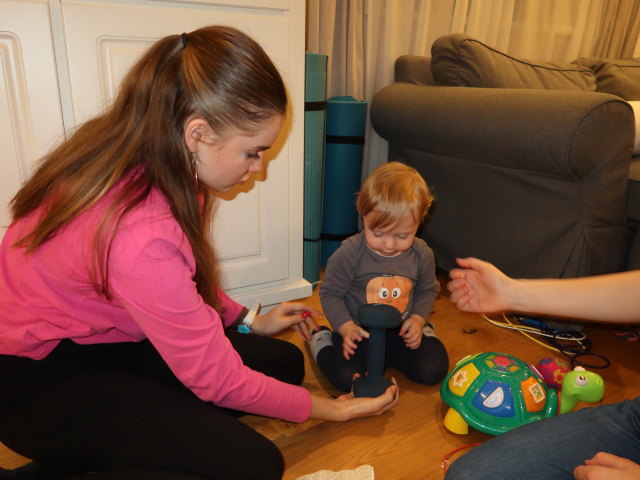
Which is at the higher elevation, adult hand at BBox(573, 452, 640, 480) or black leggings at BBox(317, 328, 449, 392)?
adult hand at BBox(573, 452, 640, 480)

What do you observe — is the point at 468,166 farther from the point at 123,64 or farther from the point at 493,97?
the point at 123,64

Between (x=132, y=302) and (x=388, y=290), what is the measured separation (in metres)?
0.75

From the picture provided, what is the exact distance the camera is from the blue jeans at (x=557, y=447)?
0.74 m

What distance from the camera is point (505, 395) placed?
1046 mm

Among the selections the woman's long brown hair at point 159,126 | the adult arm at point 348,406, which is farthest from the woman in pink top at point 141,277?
the adult arm at point 348,406

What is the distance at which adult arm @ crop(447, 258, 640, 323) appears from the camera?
0.79m

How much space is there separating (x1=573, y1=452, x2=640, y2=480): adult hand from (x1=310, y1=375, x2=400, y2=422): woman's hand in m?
0.43

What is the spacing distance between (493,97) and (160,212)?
112 cm

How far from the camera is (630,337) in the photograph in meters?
1.51

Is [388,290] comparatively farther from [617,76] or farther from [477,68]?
[617,76]

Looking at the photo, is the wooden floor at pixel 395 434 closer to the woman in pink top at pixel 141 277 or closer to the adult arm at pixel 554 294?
the woman in pink top at pixel 141 277

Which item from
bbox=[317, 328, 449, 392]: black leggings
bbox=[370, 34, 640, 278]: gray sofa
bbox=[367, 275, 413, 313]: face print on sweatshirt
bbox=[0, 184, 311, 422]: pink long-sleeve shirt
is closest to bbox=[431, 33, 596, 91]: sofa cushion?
bbox=[370, 34, 640, 278]: gray sofa

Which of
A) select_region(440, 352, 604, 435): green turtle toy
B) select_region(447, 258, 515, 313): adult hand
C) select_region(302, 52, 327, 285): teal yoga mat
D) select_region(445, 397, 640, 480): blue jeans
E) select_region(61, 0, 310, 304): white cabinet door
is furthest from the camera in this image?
select_region(302, 52, 327, 285): teal yoga mat

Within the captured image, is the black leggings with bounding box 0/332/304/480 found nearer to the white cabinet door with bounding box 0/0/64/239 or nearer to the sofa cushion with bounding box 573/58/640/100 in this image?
the white cabinet door with bounding box 0/0/64/239
